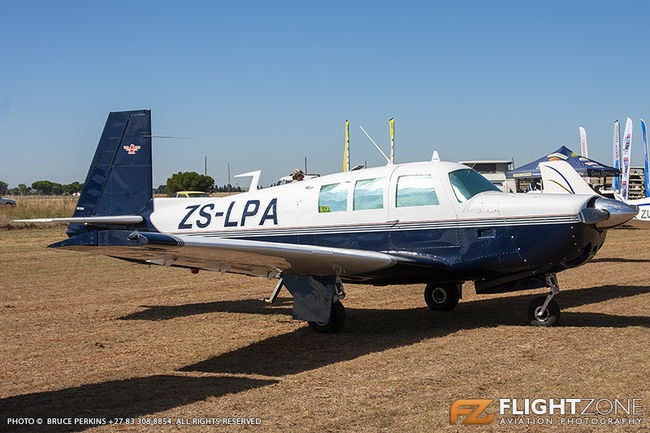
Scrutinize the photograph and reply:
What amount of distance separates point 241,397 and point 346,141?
26629 mm

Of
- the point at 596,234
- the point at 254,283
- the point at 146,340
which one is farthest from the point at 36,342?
the point at 596,234

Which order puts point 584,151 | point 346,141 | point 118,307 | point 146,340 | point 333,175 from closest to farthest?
1. point 146,340
2. point 333,175
3. point 118,307
4. point 346,141
5. point 584,151

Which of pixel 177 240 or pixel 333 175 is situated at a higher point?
pixel 333 175

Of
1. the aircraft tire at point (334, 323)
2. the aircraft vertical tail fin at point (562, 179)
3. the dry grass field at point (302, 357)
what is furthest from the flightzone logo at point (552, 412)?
the aircraft vertical tail fin at point (562, 179)

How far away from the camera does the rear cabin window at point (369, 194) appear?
26.0 ft

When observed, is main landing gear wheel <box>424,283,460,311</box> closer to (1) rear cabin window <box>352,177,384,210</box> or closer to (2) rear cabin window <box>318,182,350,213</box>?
(1) rear cabin window <box>352,177,384,210</box>

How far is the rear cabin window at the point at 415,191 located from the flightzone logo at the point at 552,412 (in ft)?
10.8

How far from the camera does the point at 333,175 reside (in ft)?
27.8

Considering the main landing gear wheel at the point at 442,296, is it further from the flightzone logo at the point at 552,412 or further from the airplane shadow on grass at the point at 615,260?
the airplane shadow on grass at the point at 615,260

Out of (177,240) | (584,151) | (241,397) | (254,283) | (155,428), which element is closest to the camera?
(155,428)

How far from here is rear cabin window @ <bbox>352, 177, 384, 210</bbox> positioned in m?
7.93

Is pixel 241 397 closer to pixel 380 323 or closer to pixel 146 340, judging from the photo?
pixel 146 340

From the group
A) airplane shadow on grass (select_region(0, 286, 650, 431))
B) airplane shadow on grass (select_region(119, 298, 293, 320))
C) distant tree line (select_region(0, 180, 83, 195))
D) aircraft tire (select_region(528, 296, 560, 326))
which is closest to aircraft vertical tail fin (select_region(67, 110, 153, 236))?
airplane shadow on grass (select_region(119, 298, 293, 320))

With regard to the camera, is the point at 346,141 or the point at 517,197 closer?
the point at 517,197
